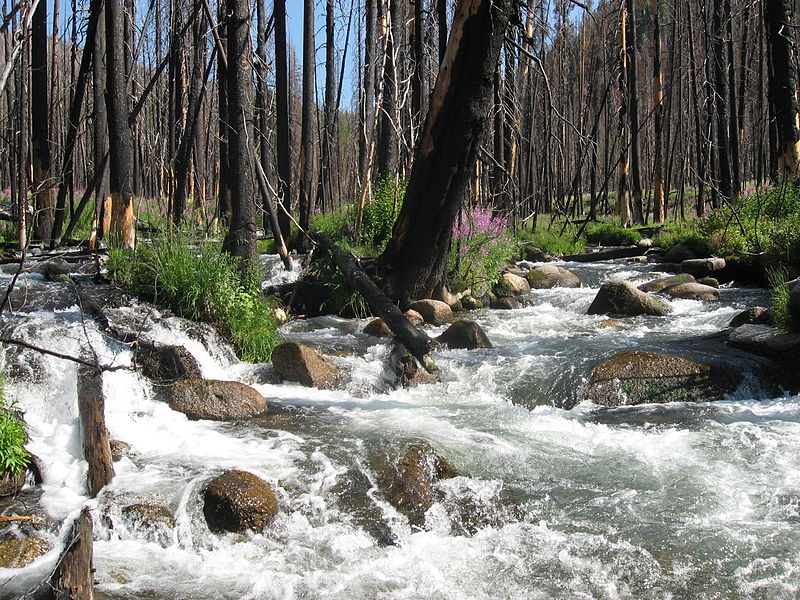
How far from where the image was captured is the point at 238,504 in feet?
13.3

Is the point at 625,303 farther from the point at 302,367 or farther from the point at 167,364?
the point at 167,364

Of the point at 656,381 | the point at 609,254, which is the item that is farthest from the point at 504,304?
the point at 609,254

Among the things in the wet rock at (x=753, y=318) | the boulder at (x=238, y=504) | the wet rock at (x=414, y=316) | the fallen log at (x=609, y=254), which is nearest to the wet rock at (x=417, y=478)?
the boulder at (x=238, y=504)

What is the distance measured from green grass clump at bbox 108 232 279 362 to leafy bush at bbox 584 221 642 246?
14056 millimetres

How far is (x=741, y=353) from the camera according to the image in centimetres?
732

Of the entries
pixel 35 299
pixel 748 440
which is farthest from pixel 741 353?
pixel 35 299

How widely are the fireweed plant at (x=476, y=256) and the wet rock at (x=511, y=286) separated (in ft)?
0.68

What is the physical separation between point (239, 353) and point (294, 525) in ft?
12.8

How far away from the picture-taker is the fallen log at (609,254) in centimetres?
1786

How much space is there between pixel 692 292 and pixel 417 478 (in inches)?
340

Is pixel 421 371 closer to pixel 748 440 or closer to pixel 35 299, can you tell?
pixel 748 440

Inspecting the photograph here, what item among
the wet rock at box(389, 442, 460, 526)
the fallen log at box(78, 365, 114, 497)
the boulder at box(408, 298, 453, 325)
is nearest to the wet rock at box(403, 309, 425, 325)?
the boulder at box(408, 298, 453, 325)

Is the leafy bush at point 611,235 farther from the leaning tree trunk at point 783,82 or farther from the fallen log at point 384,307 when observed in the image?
the leaning tree trunk at point 783,82

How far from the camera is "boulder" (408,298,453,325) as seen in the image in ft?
32.0
